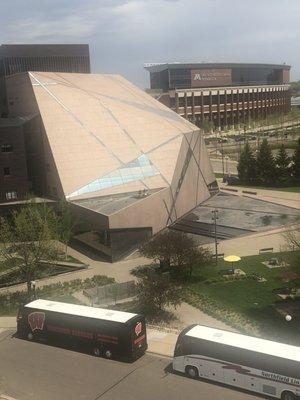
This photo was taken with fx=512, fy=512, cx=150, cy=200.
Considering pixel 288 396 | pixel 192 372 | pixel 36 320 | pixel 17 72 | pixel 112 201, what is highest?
pixel 17 72

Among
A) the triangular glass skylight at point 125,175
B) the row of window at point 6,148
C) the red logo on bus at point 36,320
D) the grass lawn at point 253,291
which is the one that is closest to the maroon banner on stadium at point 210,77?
the triangular glass skylight at point 125,175

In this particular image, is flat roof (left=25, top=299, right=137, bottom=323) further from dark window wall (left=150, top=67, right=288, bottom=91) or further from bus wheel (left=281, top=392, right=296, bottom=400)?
dark window wall (left=150, top=67, right=288, bottom=91)

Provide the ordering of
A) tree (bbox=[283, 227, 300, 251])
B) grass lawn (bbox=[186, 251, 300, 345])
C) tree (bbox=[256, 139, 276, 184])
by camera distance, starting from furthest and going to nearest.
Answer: tree (bbox=[256, 139, 276, 184]) → tree (bbox=[283, 227, 300, 251]) → grass lawn (bbox=[186, 251, 300, 345])

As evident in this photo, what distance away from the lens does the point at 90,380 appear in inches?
1064

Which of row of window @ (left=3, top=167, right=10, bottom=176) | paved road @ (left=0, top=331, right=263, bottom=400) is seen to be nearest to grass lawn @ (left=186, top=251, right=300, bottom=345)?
paved road @ (left=0, top=331, right=263, bottom=400)

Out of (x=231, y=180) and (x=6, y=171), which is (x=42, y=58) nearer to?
(x=6, y=171)

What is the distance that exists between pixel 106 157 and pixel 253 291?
1077 inches

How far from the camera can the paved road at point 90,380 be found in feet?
82.7

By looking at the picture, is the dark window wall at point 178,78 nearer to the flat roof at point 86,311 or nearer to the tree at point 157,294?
the tree at point 157,294

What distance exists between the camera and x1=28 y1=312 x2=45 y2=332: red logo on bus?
31745 mm

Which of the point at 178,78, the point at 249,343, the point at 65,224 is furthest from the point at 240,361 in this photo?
the point at 178,78

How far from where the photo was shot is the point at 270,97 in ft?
644

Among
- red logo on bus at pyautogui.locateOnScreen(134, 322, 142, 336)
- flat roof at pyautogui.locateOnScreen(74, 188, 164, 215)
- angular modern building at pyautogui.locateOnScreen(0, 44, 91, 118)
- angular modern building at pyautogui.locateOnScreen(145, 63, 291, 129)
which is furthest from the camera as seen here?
angular modern building at pyautogui.locateOnScreen(145, 63, 291, 129)

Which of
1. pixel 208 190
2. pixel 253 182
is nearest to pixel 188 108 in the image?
pixel 253 182
